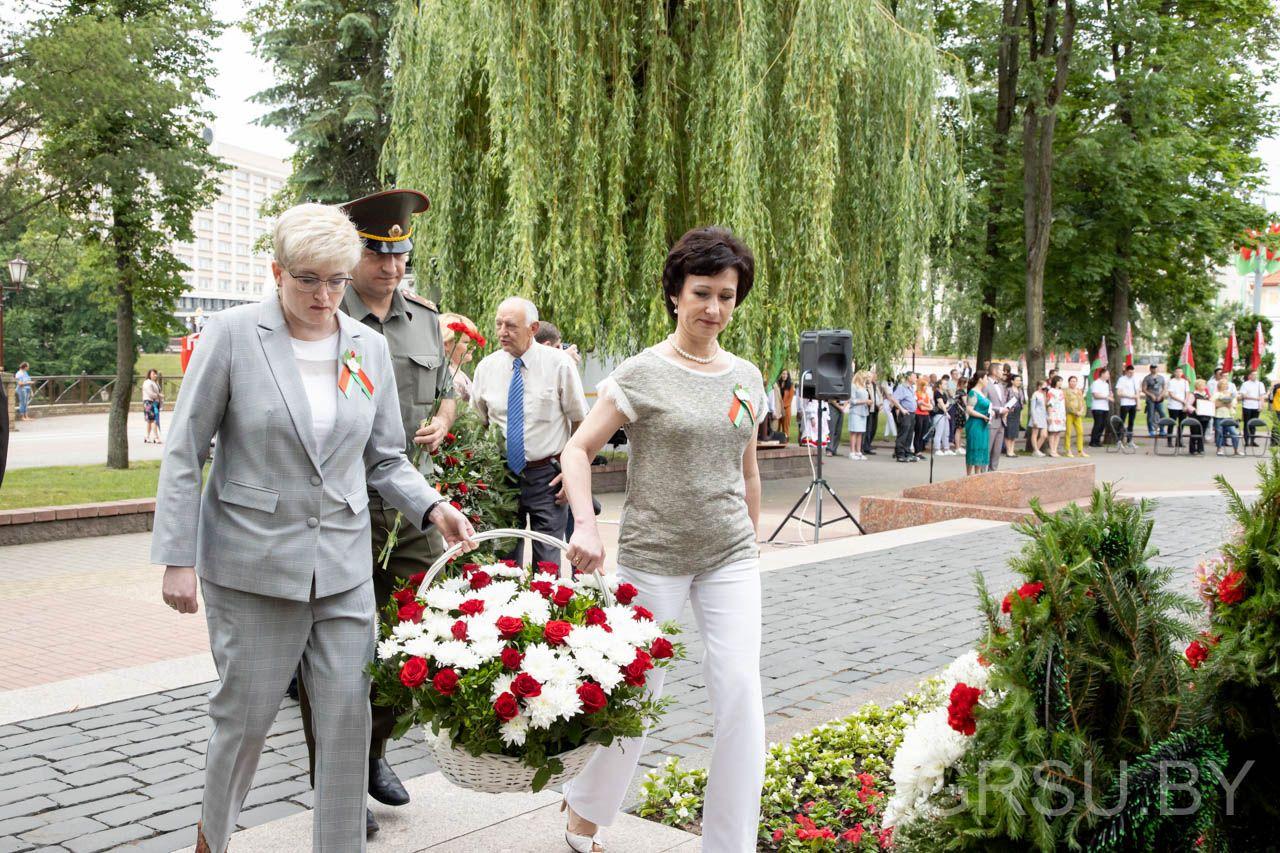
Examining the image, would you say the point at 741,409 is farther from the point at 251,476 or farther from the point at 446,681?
the point at 251,476

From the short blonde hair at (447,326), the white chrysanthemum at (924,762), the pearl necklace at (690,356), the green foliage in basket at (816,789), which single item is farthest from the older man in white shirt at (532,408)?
the white chrysanthemum at (924,762)

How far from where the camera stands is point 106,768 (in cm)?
459

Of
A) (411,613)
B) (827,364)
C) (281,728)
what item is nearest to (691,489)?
(411,613)

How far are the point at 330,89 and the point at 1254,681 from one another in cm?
2580

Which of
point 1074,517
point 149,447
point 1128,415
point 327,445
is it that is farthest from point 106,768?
point 1128,415

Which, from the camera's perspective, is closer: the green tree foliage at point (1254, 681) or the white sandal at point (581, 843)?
the green tree foliage at point (1254, 681)

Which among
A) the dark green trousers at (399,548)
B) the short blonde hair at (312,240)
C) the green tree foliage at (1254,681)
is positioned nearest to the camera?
the green tree foliage at (1254,681)

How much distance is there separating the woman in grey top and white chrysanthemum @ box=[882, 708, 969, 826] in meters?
0.82

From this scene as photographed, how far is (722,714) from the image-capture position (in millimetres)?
3418

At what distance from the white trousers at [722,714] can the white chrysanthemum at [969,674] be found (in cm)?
75

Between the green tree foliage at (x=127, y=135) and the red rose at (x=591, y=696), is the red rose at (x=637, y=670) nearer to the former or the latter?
the red rose at (x=591, y=696)

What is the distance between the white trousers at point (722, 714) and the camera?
3406 mm

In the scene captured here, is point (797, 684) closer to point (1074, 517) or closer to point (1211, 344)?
point (1074, 517)

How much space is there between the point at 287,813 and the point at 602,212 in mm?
10721
